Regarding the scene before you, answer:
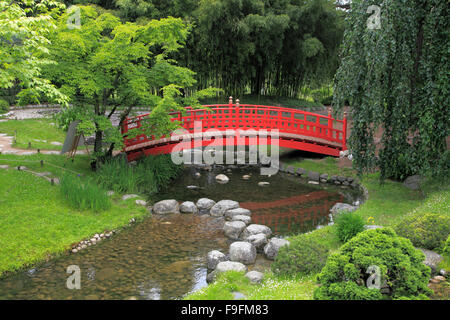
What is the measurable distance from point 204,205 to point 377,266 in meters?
6.58

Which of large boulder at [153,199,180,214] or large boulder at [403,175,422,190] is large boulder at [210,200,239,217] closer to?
large boulder at [153,199,180,214]

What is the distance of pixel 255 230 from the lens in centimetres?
916

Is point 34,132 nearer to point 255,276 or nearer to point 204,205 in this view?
point 204,205

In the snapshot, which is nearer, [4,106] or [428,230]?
[428,230]

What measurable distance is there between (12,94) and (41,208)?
50.7 ft

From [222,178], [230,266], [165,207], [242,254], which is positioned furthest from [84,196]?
[222,178]

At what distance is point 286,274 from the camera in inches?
263

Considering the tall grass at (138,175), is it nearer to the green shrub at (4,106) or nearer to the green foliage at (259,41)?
the green foliage at (259,41)

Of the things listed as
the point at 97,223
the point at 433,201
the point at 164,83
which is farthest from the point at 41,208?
the point at 433,201

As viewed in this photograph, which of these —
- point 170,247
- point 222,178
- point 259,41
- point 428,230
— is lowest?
point 170,247

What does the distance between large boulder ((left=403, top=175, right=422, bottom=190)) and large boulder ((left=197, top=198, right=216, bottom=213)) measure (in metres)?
5.25

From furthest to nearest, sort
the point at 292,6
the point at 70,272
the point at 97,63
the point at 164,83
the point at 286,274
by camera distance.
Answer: the point at 292,6, the point at 164,83, the point at 97,63, the point at 70,272, the point at 286,274
